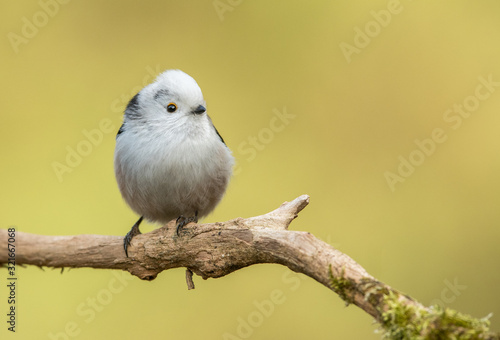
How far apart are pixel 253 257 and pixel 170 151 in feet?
2.36

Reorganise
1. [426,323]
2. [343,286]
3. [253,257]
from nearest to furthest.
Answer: [426,323] < [343,286] < [253,257]

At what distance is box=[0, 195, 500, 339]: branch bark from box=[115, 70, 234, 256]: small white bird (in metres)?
0.11

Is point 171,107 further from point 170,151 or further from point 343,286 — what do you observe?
point 343,286

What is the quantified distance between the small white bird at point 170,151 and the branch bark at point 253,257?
113 mm

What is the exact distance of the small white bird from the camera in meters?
2.70

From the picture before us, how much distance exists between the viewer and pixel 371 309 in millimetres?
1856

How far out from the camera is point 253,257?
227cm

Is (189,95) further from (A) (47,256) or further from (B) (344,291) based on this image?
(B) (344,291)

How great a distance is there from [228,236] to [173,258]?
0.33 meters

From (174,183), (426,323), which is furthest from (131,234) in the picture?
(426,323)

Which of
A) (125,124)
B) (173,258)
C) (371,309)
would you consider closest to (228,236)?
(173,258)

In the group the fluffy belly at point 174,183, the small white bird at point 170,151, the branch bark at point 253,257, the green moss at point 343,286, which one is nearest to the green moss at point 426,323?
→ the branch bark at point 253,257

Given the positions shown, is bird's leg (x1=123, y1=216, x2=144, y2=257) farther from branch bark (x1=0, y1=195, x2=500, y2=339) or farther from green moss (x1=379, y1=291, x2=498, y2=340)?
green moss (x1=379, y1=291, x2=498, y2=340)

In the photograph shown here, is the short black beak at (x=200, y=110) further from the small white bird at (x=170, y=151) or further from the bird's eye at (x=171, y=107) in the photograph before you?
the bird's eye at (x=171, y=107)
